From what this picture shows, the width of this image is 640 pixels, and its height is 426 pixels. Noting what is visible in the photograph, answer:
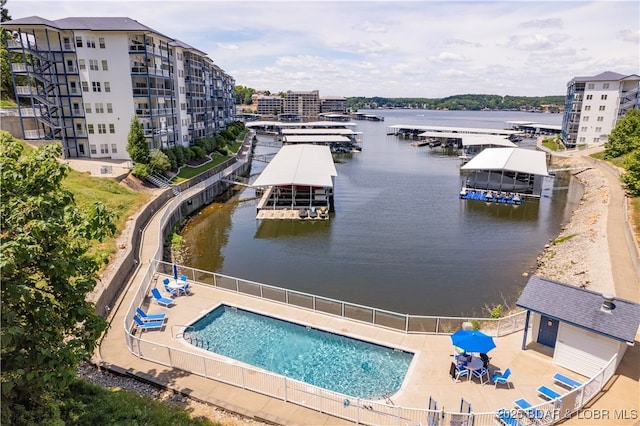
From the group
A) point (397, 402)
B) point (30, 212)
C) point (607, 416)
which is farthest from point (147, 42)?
point (607, 416)

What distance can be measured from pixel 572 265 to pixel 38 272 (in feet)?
107

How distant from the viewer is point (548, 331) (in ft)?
57.1

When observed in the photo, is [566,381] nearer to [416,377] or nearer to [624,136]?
[416,377]

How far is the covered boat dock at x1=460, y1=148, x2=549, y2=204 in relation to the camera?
177 ft

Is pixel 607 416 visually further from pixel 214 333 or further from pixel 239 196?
pixel 239 196

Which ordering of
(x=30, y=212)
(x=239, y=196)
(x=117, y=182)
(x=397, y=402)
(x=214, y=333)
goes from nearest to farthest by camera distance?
(x=30, y=212) → (x=397, y=402) → (x=214, y=333) → (x=117, y=182) → (x=239, y=196)

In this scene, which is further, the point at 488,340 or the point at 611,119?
the point at 611,119

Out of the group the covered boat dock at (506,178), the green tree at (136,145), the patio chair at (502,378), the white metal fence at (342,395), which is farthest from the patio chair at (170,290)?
the covered boat dock at (506,178)

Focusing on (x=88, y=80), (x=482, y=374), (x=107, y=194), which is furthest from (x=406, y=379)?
(x=88, y=80)

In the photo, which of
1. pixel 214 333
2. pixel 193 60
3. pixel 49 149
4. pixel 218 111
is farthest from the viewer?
pixel 218 111

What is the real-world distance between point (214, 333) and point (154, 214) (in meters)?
21.3

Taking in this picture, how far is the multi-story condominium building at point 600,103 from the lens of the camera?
3297 inches

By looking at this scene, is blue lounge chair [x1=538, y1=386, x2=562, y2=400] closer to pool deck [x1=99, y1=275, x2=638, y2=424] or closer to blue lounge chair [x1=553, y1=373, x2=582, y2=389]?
pool deck [x1=99, y1=275, x2=638, y2=424]

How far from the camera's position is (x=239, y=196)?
183 feet
